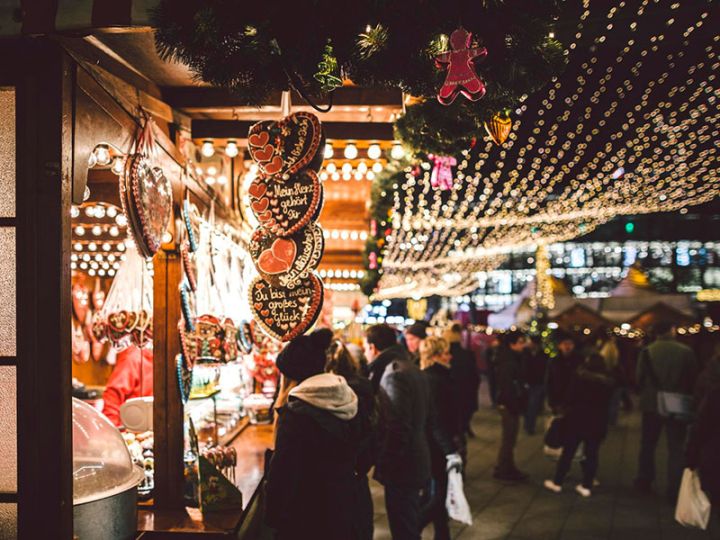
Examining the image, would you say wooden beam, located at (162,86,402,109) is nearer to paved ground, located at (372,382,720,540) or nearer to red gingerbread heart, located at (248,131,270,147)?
red gingerbread heart, located at (248,131,270,147)

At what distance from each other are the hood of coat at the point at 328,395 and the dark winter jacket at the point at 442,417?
2.50 m

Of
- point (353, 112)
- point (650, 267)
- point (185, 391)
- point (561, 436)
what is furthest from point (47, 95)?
point (650, 267)

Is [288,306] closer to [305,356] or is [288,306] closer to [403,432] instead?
[305,356]

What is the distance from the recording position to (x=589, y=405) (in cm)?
862

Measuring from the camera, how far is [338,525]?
3.88 meters

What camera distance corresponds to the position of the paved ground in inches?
275

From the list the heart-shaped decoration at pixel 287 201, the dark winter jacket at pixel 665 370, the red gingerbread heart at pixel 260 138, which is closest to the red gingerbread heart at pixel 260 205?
the heart-shaped decoration at pixel 287 201

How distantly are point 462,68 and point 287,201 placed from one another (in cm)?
205

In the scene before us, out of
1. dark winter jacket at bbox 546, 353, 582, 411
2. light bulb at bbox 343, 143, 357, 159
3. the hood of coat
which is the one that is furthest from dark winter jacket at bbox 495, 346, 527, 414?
the hood of coat

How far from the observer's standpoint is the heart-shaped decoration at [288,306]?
4570 mm

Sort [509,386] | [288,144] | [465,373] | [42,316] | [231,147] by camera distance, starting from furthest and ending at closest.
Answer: [465,373], [509,386], [231,147], [288,144], [42,316]

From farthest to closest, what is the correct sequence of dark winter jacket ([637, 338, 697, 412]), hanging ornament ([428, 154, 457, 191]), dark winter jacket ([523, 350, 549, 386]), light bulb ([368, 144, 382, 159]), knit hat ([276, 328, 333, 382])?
dark winter jacket ([523, 350, 549, 386]) < dark winter jacket ([637, 338, 697, 412]) < light bulb ([368, 144, 382, 159]) < hanging ornament ([428, 154, 457, 191]) < knit hat ([276, 328, 333, 382])

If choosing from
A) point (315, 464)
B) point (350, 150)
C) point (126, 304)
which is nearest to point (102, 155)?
point (126, 304)

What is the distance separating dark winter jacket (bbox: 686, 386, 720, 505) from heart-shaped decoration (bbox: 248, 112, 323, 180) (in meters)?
4.25
